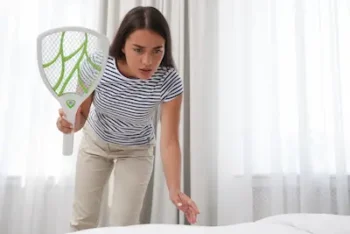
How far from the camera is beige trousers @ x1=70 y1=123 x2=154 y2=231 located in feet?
5.00

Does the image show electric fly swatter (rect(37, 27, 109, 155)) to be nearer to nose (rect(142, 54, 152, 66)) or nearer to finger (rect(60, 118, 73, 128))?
finger (rect(60, 118, 73, 128))

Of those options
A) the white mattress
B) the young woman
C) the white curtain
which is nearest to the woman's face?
the young woman

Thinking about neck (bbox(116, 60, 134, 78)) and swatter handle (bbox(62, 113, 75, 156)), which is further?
neck (bbox(116, 60, 134, 78))

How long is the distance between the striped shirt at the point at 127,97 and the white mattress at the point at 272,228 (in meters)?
0.70

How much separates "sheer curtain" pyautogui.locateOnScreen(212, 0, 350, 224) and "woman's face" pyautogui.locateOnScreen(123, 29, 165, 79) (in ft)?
3.53

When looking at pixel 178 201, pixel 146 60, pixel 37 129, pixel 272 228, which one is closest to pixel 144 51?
pixel 146 60

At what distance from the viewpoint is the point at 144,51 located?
1.26m

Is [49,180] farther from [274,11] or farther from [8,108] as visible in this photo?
[274,11]

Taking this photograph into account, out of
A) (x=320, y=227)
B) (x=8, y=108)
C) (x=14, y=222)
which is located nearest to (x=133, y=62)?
(x=320, y=227)

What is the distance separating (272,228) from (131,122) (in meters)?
0.86

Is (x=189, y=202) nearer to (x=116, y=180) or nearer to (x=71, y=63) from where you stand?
(x=116, y=180)

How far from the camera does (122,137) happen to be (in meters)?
1.53

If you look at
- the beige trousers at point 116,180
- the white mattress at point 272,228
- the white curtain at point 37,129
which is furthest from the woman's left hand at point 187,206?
the white curtain at point 37,129

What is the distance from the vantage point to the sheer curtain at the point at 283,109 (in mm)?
2207
